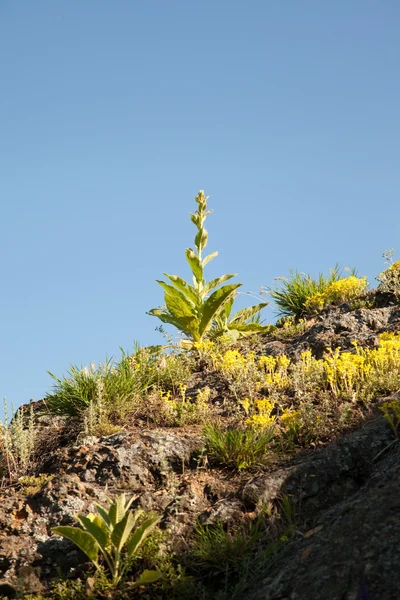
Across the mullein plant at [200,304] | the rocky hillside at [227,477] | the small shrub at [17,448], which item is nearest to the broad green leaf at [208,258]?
the mullein plant at [200,304]

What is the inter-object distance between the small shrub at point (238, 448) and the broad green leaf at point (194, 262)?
14.6 ft

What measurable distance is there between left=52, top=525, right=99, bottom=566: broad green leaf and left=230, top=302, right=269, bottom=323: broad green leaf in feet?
21.7

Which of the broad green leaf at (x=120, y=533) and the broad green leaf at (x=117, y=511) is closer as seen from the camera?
the broad green leaf at (x=120, y=533)

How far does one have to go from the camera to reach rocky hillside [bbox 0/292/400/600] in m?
4.40

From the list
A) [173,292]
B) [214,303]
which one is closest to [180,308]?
[173,292]

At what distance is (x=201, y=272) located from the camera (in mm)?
10695

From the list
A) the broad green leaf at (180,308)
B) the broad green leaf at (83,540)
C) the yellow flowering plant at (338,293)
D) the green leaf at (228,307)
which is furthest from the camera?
the yellow flowering plant at (338,293)

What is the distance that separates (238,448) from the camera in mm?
6371

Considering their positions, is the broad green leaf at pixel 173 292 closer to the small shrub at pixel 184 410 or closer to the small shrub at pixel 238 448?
the small shrub at pixel 184 410

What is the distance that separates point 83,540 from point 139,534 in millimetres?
440

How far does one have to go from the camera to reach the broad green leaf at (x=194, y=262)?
10.7m

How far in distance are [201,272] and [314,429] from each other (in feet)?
14.9

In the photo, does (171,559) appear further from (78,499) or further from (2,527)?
(2,527)

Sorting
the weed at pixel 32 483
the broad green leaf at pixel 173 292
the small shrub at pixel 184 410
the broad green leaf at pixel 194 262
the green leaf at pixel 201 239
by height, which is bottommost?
the weed at pixel 32 483
